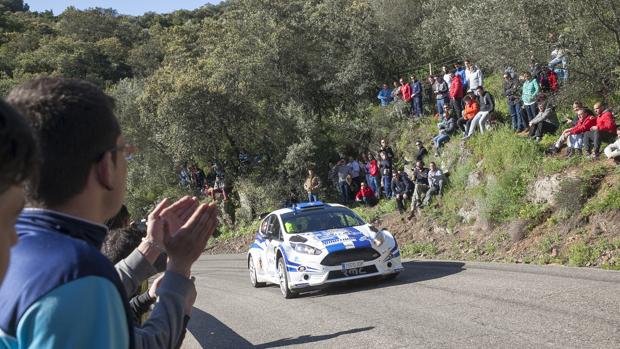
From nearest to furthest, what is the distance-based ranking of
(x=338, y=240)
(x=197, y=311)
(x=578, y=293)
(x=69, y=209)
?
(x=69, y=209) → (x=578, y=293) → (x=197, y=311) → (x=338, y=240)

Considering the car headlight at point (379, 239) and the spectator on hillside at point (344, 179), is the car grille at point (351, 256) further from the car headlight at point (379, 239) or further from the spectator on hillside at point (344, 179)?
the spectator on hillside at point (344, 179)

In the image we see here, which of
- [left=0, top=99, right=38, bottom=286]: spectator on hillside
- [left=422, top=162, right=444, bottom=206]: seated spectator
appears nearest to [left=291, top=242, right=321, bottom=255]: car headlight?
[left=422, top=162, right=444, bottom=206]: seated spectator

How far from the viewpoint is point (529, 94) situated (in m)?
19.5

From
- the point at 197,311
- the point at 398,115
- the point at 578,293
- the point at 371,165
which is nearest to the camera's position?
the point at 578,293

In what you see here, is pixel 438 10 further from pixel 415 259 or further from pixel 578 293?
pixel 578 293

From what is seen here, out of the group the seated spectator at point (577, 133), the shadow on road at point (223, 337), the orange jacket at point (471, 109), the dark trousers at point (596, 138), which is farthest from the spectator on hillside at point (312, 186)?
the shadow on road at point (223, 337)

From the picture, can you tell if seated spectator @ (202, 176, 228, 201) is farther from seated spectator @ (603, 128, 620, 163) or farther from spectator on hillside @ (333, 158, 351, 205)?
seated spectator @ (603, 128, 620, 163)

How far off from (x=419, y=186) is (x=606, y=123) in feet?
24.5

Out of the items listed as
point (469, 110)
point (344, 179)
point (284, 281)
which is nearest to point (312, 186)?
point (344, 179)

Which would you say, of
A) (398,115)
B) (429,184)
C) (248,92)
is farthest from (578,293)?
(248,92)

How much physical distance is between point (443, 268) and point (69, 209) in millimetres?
12980

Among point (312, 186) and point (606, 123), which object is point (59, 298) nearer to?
point (606, 123)

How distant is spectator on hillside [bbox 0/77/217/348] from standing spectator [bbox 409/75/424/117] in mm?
25290

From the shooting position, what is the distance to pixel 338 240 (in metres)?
13.3
